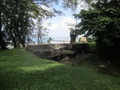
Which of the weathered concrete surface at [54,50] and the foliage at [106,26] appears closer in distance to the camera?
the foliage at [106,26]

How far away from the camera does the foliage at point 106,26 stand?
5972 millimetres

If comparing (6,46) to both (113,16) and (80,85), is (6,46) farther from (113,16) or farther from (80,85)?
(80,85)

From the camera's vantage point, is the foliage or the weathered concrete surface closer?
the foliage

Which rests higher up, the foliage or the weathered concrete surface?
the foliage

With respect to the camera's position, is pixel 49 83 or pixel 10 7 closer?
pixel 49 83

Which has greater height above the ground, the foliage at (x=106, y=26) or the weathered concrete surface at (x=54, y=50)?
the foliage at (x=106, y=26)

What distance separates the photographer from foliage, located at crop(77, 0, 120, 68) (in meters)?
5.97

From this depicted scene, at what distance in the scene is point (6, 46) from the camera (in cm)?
1102

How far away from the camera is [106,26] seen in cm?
617

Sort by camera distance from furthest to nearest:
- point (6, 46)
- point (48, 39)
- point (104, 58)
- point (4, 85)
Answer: point (48, 39)
point (6, 46)
point (104, 58)
point (4, 85)

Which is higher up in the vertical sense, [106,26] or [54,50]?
[106,26]

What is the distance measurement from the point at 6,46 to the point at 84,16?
7.04 meters

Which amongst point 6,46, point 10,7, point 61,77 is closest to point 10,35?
point 6,46

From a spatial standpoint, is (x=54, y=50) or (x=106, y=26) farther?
(x=54, y=50)
